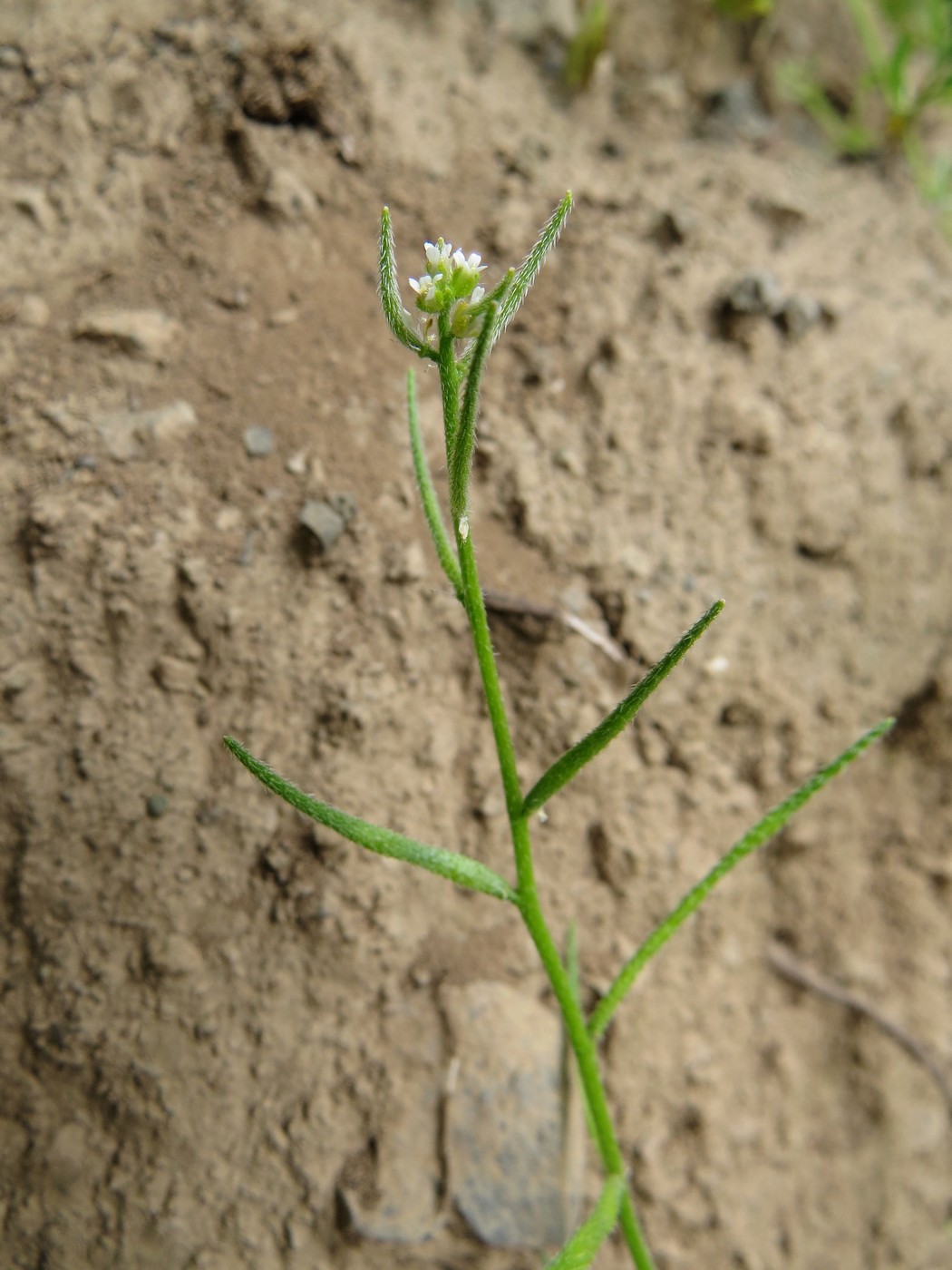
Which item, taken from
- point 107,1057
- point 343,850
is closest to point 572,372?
point 343,850

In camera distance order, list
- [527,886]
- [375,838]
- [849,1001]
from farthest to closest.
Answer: [849,1001] → [527,886] → [375,838]

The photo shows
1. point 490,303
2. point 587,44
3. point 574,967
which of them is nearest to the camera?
point 490,303

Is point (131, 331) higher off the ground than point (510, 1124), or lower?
higher

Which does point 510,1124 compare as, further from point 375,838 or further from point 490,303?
point 490,303

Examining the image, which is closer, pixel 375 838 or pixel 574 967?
pixel 375 838

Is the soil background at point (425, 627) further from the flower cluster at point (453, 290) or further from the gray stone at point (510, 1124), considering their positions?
the flower cluster at point (453, 290)

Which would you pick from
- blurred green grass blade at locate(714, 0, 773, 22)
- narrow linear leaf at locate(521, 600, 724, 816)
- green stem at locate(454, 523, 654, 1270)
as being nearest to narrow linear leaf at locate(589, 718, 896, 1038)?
green stem at locate(454, 523, 654, 1270)

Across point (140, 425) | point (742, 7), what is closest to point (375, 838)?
point (140, 425)
